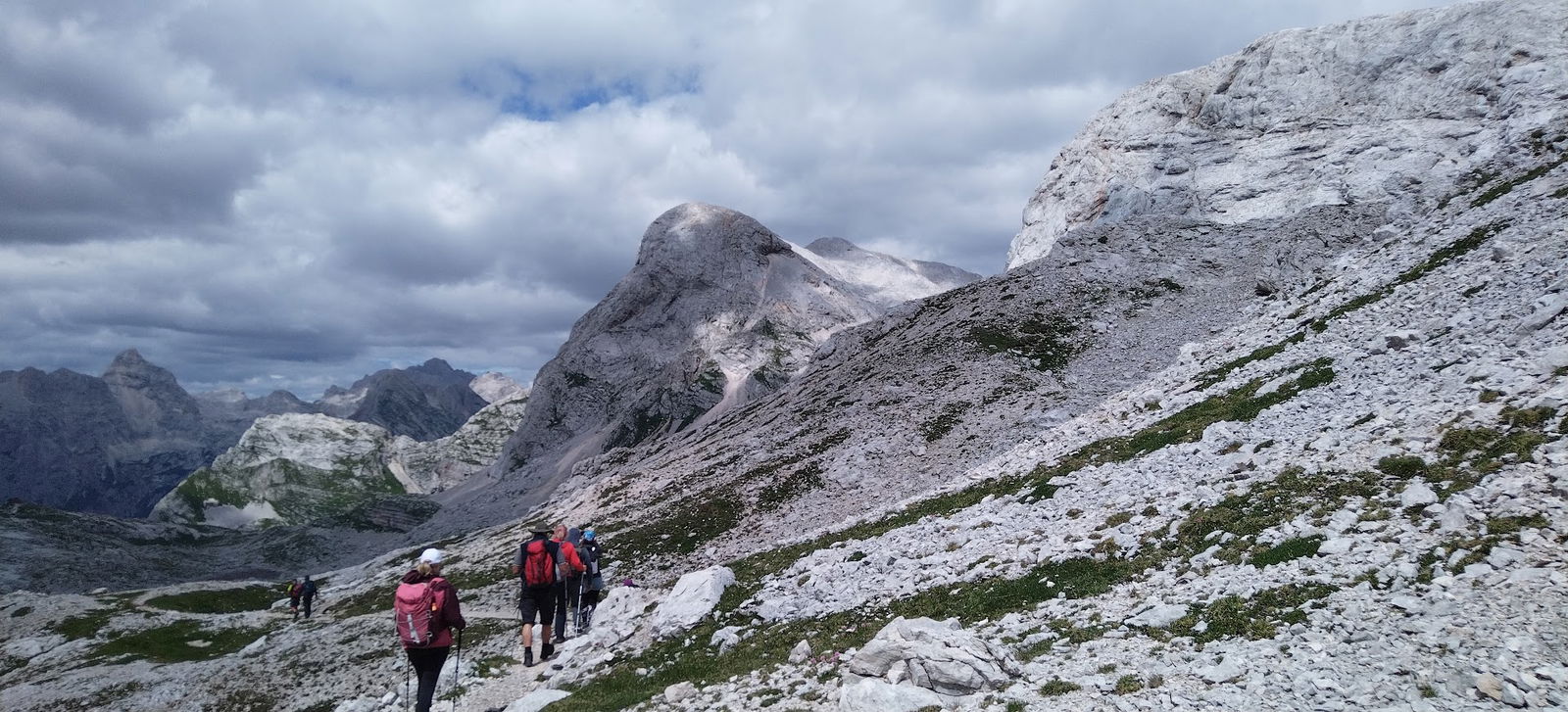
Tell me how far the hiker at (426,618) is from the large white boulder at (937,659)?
8.84 m

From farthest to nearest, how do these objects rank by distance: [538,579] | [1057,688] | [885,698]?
[538,579]
[885,698]
[1057,688]

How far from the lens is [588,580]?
28.1 meters

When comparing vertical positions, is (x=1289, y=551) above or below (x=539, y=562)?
above

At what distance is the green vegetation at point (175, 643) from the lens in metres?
54.5

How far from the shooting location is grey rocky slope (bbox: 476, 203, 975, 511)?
161 metres

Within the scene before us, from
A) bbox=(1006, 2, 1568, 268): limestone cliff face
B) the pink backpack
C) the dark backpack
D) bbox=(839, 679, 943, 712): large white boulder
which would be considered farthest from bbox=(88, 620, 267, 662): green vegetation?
bbox=(1006, 2, 1568, 268): limestone cliff face

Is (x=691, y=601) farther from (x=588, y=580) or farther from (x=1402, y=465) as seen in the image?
(x=1402, y=465)

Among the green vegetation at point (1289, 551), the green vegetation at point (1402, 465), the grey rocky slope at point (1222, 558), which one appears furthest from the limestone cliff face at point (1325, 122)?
the green vegetation at point (1289, 551)

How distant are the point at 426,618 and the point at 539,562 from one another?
7.42 m

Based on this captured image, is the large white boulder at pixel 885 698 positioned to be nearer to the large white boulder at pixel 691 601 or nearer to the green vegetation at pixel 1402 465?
the large white boulder at pixel 691 601

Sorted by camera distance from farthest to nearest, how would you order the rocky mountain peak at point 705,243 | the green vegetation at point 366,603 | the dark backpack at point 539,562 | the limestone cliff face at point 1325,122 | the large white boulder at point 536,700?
the rocky mountain peak at point 705,243
the limestone cliff face at point 1325,122
the green vegetation at point 366,603
the dark backpack at point 539,562
the large white boulder at point 536,700

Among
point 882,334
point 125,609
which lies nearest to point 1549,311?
point 882,334

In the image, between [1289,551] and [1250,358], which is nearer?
[1289,551]

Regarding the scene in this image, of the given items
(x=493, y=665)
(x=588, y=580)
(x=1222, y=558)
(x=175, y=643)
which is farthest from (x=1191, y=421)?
(x=175, y=643)
